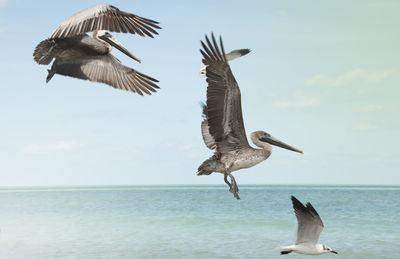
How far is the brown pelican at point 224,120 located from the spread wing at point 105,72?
0.85m

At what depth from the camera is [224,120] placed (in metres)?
5.39

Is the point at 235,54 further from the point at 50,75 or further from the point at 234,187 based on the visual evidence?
the point at 50,75

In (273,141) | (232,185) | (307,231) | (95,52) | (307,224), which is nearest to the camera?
(232,185)

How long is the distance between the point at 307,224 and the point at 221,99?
14.9 feet

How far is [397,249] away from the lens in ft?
72.9

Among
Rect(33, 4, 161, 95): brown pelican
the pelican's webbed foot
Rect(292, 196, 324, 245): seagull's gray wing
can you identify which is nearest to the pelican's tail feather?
Rect(33, 4, 161, 95): brown pelican

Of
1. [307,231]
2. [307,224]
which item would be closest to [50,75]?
[307,224]

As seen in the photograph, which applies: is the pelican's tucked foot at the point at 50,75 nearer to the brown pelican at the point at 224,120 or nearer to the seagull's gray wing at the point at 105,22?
the seagull's gray wing at the point at 105,22

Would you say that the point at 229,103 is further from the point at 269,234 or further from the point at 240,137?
the point at 269,234

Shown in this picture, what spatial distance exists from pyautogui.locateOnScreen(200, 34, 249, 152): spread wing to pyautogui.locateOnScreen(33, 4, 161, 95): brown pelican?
2.51 ft

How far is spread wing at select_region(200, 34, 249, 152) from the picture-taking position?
528 cm

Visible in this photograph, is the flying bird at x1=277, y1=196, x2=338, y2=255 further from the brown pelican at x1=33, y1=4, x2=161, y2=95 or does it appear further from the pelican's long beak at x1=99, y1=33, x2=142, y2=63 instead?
the pelican's long beak at x1=99, y1=33, x2=142, y2=63

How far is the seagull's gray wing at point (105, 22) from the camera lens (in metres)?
4.79

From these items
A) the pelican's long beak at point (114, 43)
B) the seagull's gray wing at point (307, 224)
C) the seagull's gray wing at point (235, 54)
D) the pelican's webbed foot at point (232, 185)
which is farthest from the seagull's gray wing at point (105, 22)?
the seagull's gray wing at point (307, 224)
